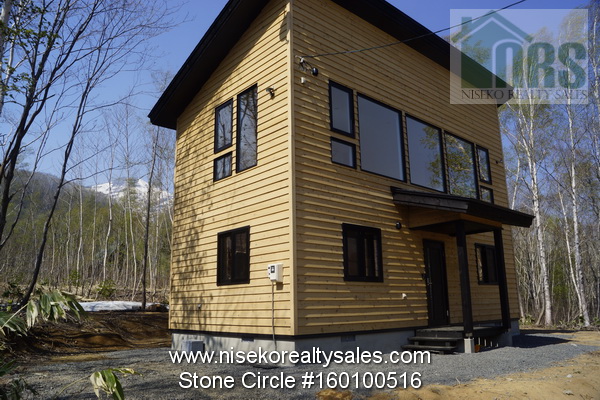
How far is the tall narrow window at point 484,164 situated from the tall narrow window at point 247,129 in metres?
6.89

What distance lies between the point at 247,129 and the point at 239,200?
1.44m

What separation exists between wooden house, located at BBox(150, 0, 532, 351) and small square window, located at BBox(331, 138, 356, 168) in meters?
0.03

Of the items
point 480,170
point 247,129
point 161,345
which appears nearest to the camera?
point 247,129

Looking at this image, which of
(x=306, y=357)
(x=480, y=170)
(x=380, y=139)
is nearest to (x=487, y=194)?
(x=480, y=170)

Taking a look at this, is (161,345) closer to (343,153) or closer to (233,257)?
(233,257)

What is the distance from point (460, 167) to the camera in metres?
11.4

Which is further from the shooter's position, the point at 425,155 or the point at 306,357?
the point at 425,155

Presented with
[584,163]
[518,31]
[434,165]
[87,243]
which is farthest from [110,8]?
[87,243]

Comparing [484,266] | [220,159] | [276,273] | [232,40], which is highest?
[232,40]

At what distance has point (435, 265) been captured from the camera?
9.59 m

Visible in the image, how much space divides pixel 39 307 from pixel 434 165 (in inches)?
372

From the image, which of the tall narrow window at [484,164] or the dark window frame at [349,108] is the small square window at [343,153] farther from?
the tall narrow window at [484,164]

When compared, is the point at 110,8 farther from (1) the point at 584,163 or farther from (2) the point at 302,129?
(1) the point at 584,163
